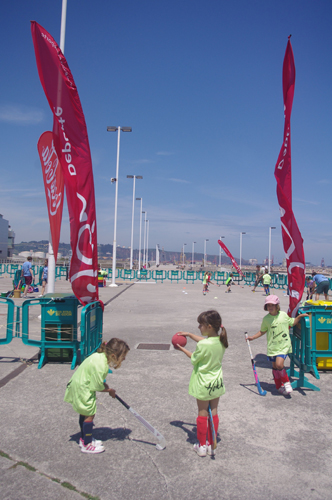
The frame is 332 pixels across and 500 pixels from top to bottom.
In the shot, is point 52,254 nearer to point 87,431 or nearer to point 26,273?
point 87,431

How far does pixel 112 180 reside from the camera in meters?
27.0

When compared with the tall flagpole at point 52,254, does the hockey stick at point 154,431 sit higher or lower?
lower

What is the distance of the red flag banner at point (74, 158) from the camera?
21.8 ft

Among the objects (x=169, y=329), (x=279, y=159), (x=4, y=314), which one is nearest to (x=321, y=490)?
(x=279, y=159)

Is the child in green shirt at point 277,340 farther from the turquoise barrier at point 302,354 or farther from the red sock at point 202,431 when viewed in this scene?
the red sock at point 202,431

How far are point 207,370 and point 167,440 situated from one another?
3.25ft

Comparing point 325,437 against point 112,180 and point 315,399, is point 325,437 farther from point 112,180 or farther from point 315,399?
point 112,180

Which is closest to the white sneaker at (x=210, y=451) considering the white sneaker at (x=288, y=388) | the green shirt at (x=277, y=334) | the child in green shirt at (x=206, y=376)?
the child in green shirt at (x=206, y=376)

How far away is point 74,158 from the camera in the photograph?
22.4 ft

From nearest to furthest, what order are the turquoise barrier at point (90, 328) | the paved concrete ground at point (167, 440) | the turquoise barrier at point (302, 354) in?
1. the paved concrete ground at point (167, 440)
2. the turquoise barrier at point (302, 354)
3. the turquoise barrier at point (90, 328)

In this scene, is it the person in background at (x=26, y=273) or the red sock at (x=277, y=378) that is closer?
the red sock at (x=277, y=378)

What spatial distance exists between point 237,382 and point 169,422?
1.97 metres

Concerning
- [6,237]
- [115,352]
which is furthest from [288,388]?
[6,237]

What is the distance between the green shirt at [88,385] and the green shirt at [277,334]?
9.70 ft
